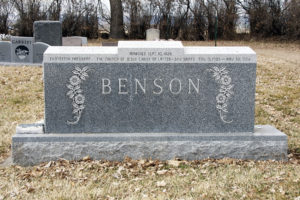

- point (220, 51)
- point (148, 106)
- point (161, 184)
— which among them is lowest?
point (161, 184)

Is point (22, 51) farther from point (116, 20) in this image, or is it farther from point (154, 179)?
point (116, 20)

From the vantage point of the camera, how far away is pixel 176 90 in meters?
5.44

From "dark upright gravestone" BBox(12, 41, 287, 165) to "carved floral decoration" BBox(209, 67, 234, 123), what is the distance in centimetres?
1

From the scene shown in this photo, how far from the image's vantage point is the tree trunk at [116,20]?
25.6 m

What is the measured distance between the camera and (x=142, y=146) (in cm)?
536

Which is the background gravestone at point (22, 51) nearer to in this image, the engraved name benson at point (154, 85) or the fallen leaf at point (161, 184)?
the engraved name benson at point (154, 85)

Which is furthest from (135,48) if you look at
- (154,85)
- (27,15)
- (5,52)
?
(27,15)

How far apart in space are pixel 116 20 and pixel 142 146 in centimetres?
2157

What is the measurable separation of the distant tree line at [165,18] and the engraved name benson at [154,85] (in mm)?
21300

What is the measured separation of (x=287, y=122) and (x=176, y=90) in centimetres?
307

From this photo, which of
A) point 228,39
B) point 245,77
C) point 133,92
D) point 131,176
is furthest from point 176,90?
point 228,39

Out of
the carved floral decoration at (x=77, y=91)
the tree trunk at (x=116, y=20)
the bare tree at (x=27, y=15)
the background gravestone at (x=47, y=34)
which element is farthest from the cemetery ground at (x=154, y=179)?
the bare tree at (x=27, y=15)

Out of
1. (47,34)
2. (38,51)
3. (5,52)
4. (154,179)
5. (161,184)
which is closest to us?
(161,184)

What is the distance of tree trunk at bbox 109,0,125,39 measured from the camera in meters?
25.6
